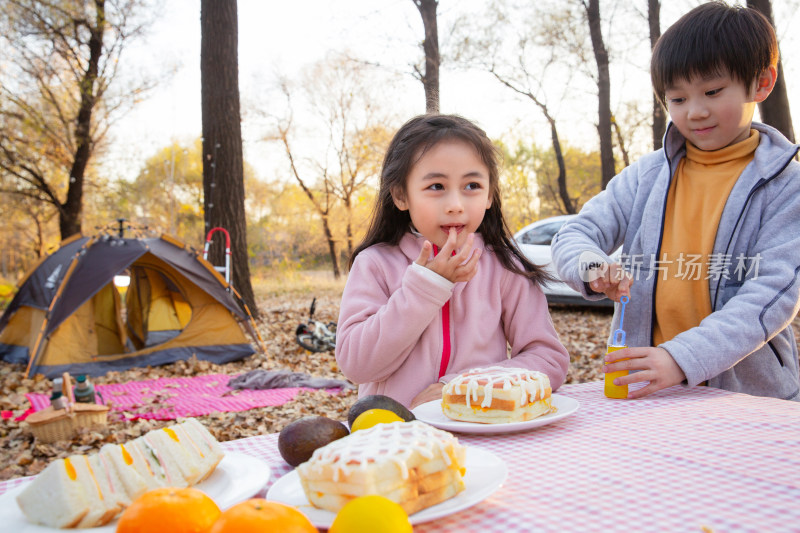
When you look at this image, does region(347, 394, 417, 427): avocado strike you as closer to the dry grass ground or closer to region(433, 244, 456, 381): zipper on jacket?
region(433, 244, 456, 381): zipper on jacket

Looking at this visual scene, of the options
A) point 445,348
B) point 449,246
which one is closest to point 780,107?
point 445,348

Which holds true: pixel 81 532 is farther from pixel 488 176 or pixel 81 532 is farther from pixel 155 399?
pixel 155 399

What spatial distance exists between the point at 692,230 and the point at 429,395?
1.09 metres

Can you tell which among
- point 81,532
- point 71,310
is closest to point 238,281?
point 71,310

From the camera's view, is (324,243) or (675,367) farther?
(324,243)

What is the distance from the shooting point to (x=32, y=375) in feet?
20.8

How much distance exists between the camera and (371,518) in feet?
2.07

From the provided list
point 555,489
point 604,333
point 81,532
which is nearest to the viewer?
point 81,532

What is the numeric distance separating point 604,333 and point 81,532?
796 centimetres

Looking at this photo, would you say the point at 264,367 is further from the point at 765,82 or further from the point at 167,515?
the point at 167,515

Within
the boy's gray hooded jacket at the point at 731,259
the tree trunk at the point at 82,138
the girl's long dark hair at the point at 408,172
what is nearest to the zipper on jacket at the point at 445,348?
the girl's long dark hair at the point at 408,172

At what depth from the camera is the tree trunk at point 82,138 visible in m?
13.9

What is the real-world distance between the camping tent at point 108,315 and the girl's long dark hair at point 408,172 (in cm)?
541

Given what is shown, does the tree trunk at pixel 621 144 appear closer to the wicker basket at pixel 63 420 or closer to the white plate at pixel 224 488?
the wicker basket at pixel 63 420
